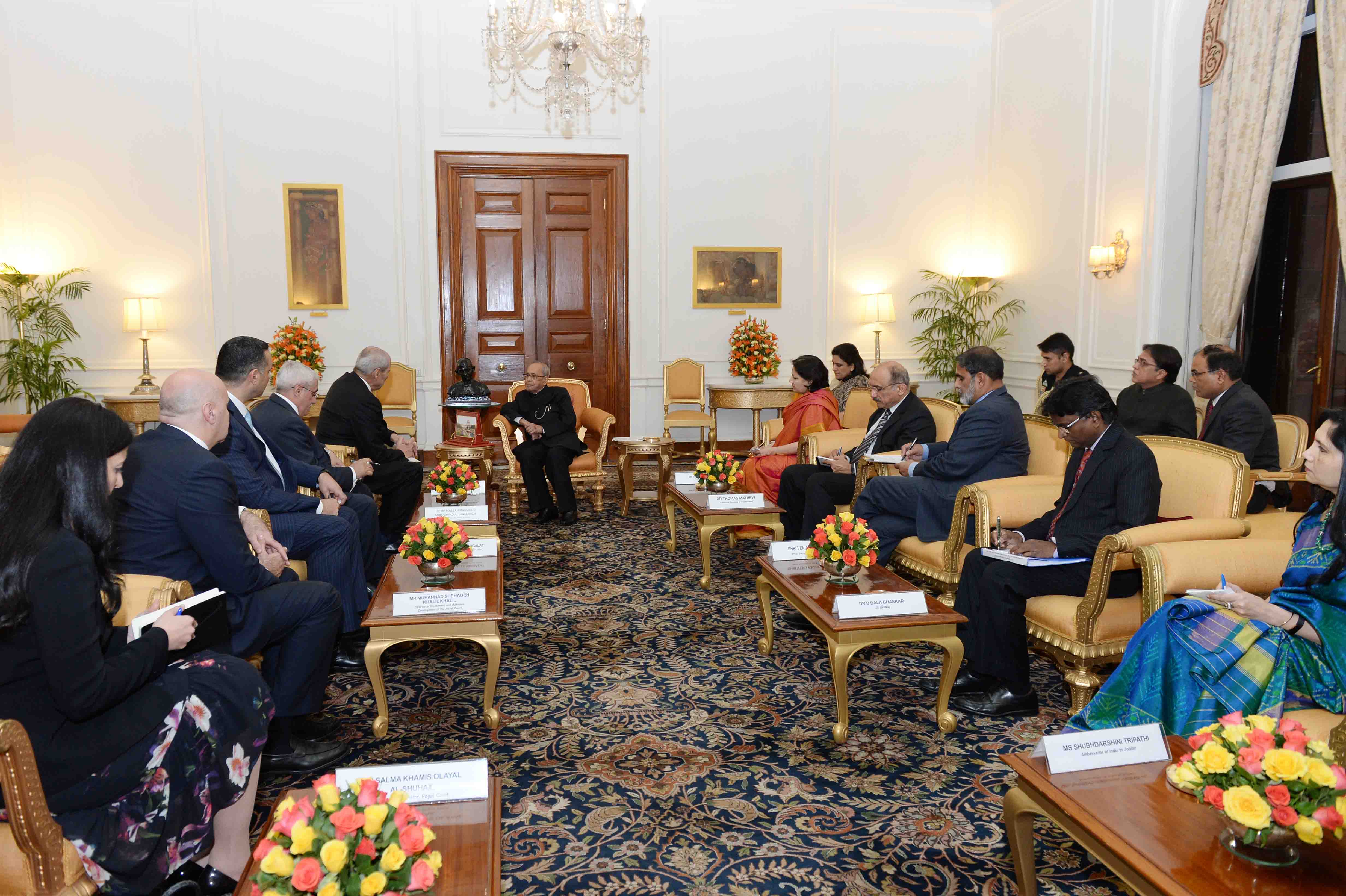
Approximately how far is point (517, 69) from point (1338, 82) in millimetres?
6843

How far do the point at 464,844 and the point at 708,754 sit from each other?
61.1 inches

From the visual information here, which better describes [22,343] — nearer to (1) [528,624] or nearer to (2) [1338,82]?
(1) [528,624]

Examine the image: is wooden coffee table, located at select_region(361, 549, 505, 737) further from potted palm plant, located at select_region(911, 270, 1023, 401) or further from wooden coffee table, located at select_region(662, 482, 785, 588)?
potted palm plant, located at select_region(911, 270, 1023, 401)

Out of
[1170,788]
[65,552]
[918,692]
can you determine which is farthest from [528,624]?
[1170,788]

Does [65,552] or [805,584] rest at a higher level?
[65,552]

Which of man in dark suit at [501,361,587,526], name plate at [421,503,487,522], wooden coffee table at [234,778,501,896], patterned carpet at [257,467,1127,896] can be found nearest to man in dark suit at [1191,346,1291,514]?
patterned carpet at [257,467,1127,896]

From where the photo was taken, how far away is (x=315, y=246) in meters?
9.39

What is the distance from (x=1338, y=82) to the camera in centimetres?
618

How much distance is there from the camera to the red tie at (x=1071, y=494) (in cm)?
396

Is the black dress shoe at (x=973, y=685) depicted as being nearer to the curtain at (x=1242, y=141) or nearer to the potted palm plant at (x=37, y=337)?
the curtain at (x=1242, y=141)

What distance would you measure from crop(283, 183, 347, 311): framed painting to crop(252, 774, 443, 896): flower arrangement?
8.59 m

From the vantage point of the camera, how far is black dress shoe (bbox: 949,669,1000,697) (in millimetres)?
3869

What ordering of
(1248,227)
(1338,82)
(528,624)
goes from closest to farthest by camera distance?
1. (528,624)
2. (1338,82)
3. (1248,227)

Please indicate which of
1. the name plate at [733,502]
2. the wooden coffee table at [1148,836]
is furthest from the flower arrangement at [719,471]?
the wooden coffee table at [1148,836]
